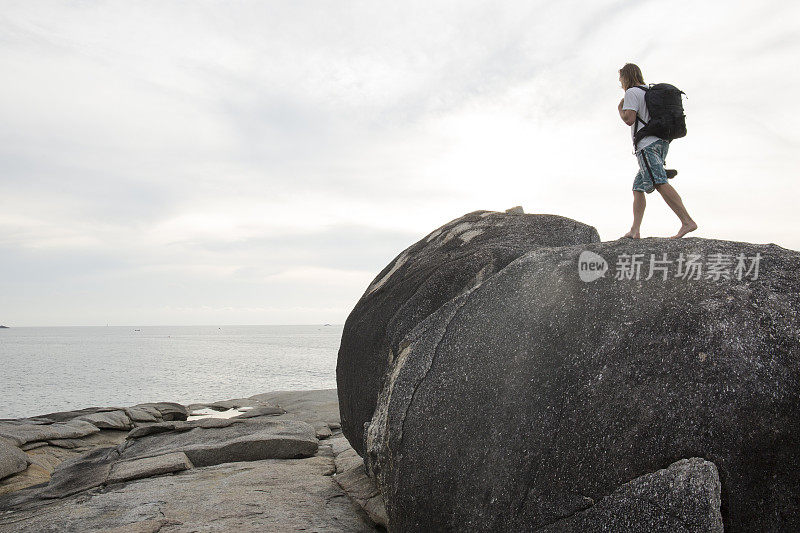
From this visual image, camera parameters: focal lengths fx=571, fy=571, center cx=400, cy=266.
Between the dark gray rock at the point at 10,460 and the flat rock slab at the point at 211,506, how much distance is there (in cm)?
345

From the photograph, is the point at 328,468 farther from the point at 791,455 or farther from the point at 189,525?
the point at 791,455

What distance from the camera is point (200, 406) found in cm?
2422

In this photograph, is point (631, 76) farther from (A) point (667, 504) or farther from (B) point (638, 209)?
(A) point (667, 504)

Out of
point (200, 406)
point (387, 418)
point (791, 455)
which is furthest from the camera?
point (200, 406)

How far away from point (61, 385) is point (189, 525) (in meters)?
46.1

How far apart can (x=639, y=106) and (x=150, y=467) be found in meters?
8.52

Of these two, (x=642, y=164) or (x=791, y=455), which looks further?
(x=642, y=164)

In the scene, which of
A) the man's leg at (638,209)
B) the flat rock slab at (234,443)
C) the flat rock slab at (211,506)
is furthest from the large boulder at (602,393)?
the flat rock slab at (234,443)

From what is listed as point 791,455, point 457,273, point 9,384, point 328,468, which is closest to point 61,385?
point 9,384

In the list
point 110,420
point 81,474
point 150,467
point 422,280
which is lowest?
point 110,420

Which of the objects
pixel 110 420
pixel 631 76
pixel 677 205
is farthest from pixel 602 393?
pixel 110 420

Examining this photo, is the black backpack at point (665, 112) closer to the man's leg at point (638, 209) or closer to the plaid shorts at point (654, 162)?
the plaid shorts at point (654, 162)

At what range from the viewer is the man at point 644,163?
653cm

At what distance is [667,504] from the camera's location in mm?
3443
